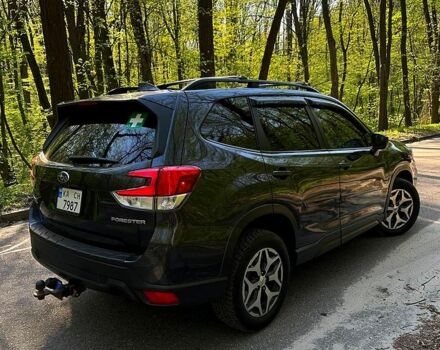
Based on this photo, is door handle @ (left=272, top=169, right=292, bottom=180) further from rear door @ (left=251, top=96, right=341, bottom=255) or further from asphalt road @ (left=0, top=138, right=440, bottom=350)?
asphalt road @ (left=0, top=138, right=440, bottom=350)

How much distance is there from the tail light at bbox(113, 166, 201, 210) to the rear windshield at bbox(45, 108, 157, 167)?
0.16m

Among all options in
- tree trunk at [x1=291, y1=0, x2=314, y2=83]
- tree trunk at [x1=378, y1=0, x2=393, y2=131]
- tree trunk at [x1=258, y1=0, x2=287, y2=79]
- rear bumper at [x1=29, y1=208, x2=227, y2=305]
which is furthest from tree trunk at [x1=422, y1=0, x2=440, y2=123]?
rear bumper at [x1=29, y1=208, x2=227, y2=305]

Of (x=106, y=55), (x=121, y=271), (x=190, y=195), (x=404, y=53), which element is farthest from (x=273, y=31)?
(x=121, y=271)

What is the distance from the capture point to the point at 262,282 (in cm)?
321

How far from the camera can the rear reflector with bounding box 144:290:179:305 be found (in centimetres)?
265

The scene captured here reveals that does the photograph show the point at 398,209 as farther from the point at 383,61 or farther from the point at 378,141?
the point at 383,61

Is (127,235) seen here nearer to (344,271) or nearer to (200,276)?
(200,276)

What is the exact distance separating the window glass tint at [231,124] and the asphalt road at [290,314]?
142 centimetres

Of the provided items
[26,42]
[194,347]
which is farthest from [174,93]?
[26,42]

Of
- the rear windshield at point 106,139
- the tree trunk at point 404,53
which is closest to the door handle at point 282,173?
the rear windshield at point 106,139

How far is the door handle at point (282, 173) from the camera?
3.27 meters

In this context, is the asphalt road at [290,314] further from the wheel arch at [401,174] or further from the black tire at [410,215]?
the wheel arch at [401,174]

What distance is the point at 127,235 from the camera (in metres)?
2.72

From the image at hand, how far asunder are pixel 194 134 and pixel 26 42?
37.3ft
